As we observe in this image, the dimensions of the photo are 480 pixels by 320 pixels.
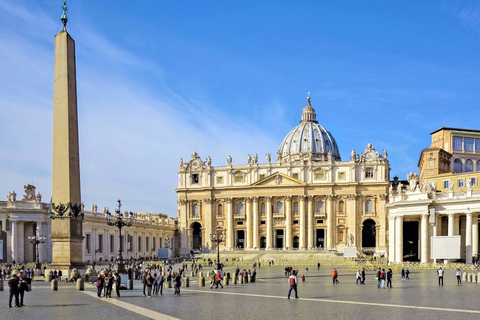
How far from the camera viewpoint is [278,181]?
81688 millimetres

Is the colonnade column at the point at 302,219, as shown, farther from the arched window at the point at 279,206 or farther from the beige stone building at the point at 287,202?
the arched window at the point at 279,206

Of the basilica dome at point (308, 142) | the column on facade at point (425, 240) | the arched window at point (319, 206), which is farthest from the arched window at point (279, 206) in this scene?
the column on facade at point (425, 240)

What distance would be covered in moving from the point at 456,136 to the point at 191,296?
155 feet

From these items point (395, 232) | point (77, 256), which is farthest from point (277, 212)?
point (77, 256)

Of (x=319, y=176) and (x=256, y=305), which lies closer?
(x=256, y=305)

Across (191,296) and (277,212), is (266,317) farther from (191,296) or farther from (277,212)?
(277,212)

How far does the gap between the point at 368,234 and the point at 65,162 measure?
6548 centimetres

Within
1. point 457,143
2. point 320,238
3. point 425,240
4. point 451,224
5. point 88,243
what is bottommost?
point 320,238

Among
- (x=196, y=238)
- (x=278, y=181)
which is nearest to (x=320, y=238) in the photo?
(x=278, y=181)

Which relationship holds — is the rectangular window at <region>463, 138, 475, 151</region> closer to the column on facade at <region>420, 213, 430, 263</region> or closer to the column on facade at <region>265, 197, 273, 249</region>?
the column on facade at <region>420, 213, 430, 263</region>

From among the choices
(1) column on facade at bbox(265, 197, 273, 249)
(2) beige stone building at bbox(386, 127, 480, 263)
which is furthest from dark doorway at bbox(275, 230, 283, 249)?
(2) beige stone building at bbox(386, 127, 480, 263)

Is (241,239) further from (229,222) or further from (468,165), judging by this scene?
(468,165)

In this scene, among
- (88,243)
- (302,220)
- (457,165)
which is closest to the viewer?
(88,243)

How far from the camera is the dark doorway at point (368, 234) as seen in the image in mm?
81125
